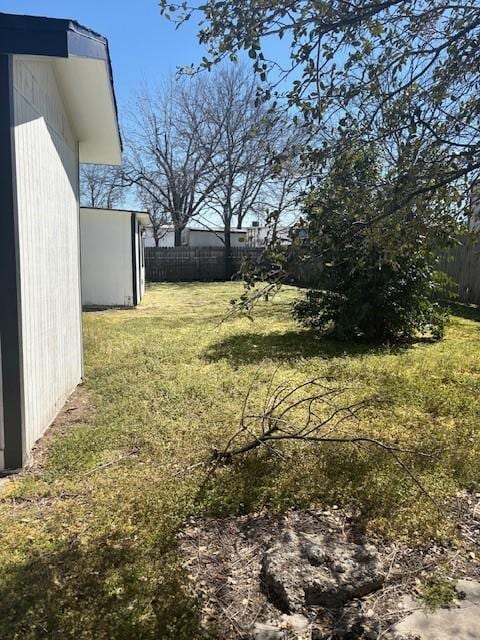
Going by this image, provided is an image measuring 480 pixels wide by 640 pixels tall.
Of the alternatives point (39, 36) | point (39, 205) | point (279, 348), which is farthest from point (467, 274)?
point (39, 36)

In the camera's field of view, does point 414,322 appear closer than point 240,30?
No

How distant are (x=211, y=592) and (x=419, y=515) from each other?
131 centimetres

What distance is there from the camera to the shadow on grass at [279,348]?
7355mm

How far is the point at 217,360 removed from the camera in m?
7.12

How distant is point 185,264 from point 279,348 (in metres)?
17.1

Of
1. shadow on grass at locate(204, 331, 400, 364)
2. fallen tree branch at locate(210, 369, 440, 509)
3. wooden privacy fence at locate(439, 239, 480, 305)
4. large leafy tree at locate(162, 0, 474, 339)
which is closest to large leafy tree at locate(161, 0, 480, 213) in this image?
large leafy tree at locate(162, 0, 474, 339)

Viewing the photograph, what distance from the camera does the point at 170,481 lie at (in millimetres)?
3469

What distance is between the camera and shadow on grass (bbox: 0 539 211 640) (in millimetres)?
2127

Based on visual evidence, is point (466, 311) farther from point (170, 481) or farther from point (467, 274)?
point (170, 481)

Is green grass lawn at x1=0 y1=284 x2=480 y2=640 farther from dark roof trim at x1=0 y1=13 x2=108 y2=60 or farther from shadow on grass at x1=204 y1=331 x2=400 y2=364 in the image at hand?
dark roof trim at x1=0 y1=13 x2=108 y2=60

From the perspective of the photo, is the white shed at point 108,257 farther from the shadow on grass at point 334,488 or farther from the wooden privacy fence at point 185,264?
the shadow on grass at point 334,488

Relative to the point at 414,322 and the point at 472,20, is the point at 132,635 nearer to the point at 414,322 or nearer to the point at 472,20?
the point at 472,20

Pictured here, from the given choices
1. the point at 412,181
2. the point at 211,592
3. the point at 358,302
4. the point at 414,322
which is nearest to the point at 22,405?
the point at 211,592

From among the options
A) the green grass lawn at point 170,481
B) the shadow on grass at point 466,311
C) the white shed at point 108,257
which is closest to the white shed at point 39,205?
the green grass lawn at point 170,481
